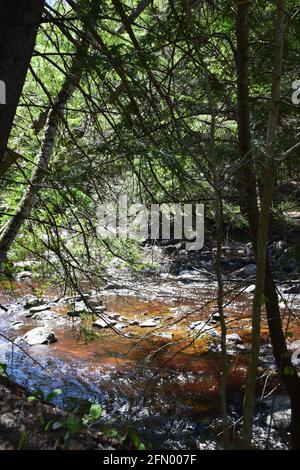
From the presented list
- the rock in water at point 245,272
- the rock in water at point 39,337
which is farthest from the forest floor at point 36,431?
the rock in water at point 245,272

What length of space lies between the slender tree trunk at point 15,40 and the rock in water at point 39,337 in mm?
6402

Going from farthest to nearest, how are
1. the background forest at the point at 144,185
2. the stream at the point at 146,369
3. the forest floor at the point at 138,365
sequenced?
the stream at the point at 146,369
the forest floor at the point at 138,365
the background forest at the point at 144,185

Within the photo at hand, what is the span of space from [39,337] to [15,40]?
6.76 m

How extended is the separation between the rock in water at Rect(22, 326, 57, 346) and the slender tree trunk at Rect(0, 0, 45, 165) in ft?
21.0

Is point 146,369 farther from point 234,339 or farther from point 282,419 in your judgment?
point 282,419

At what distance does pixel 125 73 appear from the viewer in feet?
12.4

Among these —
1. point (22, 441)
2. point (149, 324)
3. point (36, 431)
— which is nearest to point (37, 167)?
point (36, 431)

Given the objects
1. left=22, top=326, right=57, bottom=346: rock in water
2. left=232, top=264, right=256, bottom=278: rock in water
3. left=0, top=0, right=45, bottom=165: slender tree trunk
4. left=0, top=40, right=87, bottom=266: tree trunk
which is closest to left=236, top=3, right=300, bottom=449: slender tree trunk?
left=0, top=0, right=45, bottom=165: slender tree trunk

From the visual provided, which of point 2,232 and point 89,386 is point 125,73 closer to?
point 2,232

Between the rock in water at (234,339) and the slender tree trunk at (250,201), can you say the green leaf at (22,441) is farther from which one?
the rock in water at (234,339)

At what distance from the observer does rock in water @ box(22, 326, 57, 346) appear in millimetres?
8891

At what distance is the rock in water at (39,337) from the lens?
29.2 feet

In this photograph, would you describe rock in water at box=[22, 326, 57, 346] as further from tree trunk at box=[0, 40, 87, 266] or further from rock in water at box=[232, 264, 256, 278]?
rock in water at box=[232, 264, 256, 278]

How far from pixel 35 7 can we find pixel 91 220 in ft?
8.10
